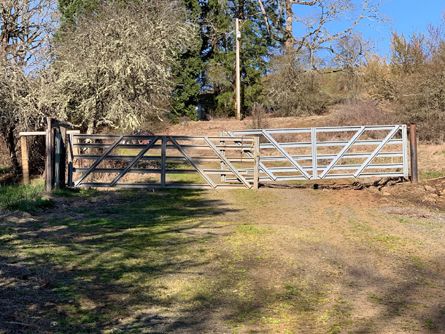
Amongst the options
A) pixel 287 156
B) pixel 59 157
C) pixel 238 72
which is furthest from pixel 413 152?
pixel 238 72

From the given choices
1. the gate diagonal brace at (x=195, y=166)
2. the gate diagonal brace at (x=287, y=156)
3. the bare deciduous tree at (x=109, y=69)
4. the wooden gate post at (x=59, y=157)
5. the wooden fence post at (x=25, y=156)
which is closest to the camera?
the wooden gate post at (x=59, y=157)

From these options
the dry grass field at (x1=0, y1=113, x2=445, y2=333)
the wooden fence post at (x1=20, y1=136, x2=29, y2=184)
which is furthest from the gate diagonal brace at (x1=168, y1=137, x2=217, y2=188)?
the wooden fence post at (x1=20, y1=136, x2=29, y2=184)

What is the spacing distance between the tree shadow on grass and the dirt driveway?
0.06 feet

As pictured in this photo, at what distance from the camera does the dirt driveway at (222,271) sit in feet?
15.5

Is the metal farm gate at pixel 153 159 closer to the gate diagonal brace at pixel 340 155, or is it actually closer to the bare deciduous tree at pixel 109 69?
the gate diagonal brace at pixel 340 155

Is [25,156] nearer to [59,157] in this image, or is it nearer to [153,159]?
[59,157]

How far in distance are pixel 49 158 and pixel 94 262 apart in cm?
790

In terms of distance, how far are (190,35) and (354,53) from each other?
61.6 feet

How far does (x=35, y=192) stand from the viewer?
13789 mm

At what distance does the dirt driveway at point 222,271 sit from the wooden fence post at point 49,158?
9.33ft

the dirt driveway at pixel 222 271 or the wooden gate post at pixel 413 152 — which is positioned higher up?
the wooden gate post at pixel 413 152

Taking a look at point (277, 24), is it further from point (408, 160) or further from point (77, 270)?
point (77, 270)

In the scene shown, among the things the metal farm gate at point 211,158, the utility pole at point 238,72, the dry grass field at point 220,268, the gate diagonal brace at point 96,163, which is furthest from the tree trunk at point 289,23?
the dry grass field at point 220,268

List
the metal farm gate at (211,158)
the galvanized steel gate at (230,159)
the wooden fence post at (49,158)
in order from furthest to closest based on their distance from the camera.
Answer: the galvanized steel gate at (230,159), the metal farm gate at (211,158), the wooden fence post at (49,158)
